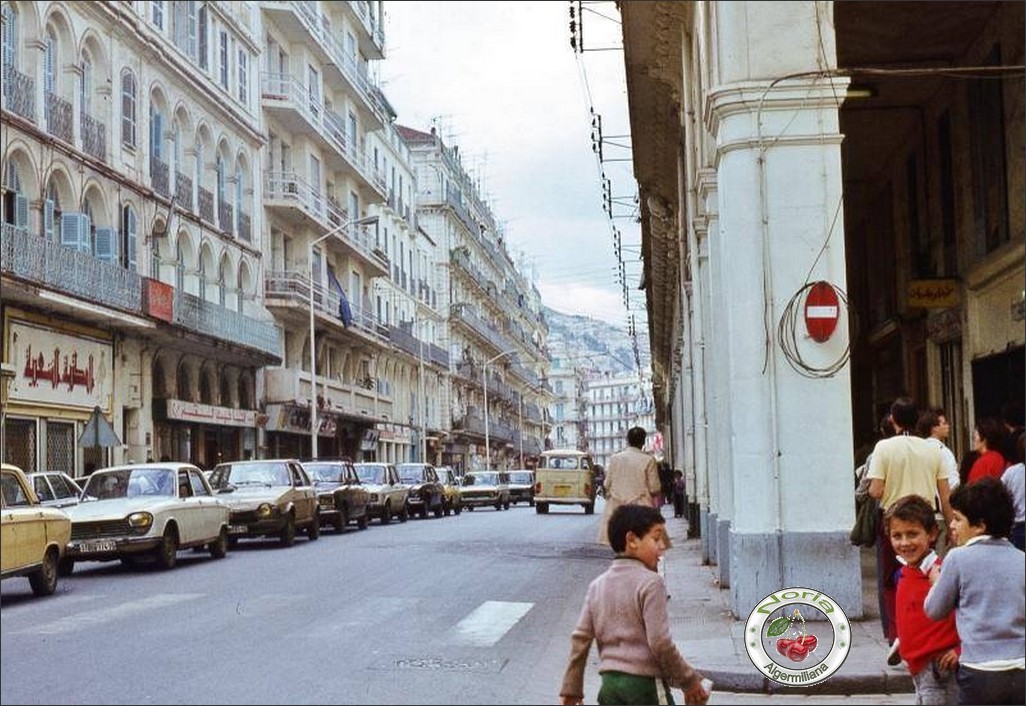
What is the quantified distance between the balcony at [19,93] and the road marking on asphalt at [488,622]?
63.5ft

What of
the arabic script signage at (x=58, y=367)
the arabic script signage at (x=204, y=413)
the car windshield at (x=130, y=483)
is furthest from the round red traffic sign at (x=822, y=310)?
the arabic script signage at (x=204, y=413)

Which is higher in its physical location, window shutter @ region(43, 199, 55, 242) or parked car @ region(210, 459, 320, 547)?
window shutter @ region(43, 199, 55, 242)

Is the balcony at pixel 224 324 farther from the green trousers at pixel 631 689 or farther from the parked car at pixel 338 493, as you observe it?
the green trousers at pixel 631 689

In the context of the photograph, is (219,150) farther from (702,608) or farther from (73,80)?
(702,608)

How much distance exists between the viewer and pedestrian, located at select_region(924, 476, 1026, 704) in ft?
18.1

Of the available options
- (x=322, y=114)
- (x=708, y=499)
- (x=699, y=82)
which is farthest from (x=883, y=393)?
(x=322, y=114)

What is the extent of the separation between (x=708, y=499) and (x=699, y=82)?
23.3ft

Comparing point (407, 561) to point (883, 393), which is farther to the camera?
point (883, 393)

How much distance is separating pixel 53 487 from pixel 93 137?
13.8 meters

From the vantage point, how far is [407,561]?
62.6ft

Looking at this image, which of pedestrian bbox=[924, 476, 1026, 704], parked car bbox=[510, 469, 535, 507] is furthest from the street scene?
parked car bbox=[510, 469, 535, 507]

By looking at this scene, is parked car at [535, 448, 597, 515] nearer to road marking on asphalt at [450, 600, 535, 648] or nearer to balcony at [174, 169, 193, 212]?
balcony at [174, 169, 193, 212]

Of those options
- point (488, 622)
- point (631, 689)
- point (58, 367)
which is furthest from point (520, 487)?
point (631, 689)

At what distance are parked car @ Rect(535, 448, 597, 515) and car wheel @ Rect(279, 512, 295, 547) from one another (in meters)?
18.9
